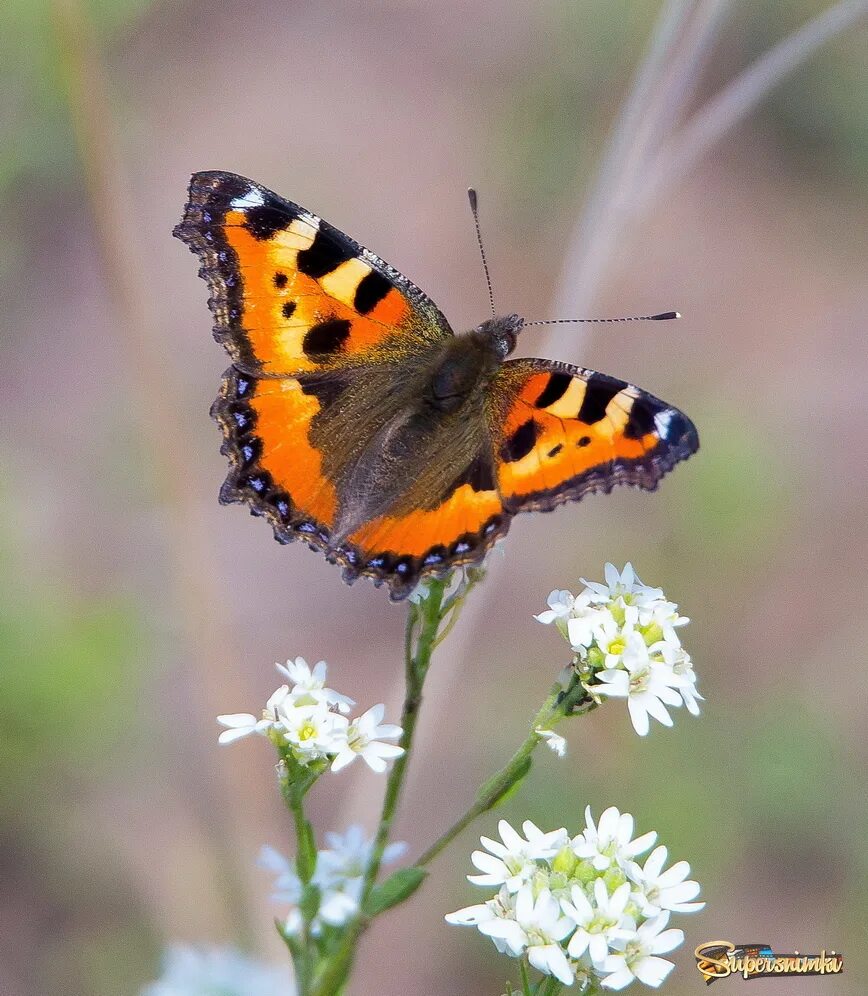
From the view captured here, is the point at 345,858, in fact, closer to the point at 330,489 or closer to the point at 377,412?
the point at 330,489

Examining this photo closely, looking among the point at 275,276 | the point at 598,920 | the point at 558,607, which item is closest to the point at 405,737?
the point at 558,607

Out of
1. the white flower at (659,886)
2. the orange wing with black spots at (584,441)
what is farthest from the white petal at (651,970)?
the orange wing with black spots at (584,441)

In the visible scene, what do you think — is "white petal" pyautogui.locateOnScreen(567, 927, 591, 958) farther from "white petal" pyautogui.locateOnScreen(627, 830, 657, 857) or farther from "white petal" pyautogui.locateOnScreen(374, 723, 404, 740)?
"white petal" pyautogui.locateOnScreen(374, 723, 404, 740)

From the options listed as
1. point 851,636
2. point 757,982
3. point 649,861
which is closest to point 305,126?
point 851,636

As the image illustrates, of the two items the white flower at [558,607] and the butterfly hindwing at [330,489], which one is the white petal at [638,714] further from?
the butterfly hindwing at [330,489]

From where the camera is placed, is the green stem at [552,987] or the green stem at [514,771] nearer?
the green stem at [552,987]
